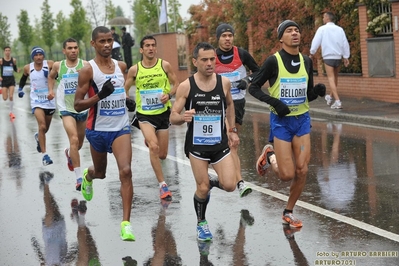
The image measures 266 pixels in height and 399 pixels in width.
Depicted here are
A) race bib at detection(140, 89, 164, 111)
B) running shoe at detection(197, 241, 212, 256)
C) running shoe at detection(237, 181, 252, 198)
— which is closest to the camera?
running shoe at detection(197, 241, 212, 256)

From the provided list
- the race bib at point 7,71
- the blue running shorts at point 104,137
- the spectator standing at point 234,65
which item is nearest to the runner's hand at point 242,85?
the spectator standing at point 234,65

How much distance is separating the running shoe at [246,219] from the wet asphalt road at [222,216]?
0.02 metres

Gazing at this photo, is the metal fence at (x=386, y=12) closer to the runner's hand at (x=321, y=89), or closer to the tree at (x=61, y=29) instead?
the runner's hand at (x=321, y=89)

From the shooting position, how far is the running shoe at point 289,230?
7.90 m

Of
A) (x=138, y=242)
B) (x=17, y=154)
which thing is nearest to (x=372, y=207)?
(x=138, y=242)

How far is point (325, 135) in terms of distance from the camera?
14586 mm

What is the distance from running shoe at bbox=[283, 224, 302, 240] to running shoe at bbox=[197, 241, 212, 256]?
0.73 meters

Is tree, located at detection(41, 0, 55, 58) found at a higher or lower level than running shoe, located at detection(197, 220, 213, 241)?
A: higher

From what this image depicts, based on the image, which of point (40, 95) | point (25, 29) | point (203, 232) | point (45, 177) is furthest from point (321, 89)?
point (25, 29)

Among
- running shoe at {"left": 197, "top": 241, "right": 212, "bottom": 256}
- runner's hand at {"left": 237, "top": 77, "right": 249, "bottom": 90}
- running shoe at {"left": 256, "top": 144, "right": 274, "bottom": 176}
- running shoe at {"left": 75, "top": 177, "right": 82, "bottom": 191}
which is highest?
runner's hand at {"left": 237, "top": 77, "right": 249, "bottom": 90}

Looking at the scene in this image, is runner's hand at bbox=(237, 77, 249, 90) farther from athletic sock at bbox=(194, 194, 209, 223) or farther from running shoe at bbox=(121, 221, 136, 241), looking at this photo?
running shoe at bbox=(121, 221, 136, 241)

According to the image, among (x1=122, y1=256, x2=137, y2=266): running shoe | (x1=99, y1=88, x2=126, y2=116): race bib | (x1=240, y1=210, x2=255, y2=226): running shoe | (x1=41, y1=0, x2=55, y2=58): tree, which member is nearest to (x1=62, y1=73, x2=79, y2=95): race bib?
(x1=99, y1=88, x2=126, y2=116): race bib

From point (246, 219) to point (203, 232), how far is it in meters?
0.87

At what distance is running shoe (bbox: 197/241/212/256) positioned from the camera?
7539mm
